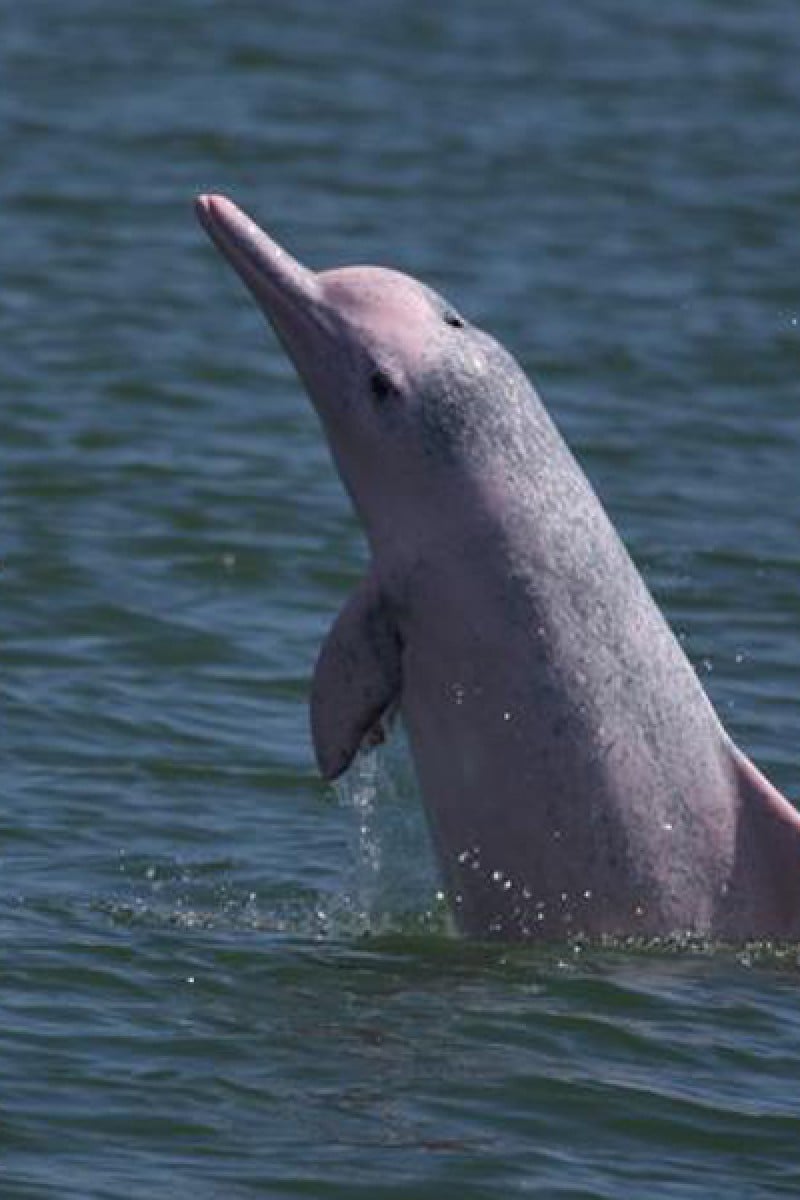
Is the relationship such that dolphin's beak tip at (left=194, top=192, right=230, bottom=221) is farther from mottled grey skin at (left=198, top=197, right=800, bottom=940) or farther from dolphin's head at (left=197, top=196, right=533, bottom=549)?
mottled grey skin at (left=198, top=197, right=800, bottom=940)

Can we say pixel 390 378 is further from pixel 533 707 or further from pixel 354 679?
pixel 533 707

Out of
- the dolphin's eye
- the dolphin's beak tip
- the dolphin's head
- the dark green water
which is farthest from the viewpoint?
the dolphin's beak tip

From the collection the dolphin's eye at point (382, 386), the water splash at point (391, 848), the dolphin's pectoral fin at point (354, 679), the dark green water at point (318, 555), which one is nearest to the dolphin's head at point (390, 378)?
the dolphin's eye at point (382, 386)

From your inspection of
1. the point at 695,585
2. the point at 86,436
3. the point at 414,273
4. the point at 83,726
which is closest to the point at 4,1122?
the point at 83,726

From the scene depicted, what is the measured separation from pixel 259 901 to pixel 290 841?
1066 millimetres

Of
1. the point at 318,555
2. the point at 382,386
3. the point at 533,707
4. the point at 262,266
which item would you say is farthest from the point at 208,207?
the point at 318,555

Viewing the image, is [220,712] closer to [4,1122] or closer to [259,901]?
[259,901]

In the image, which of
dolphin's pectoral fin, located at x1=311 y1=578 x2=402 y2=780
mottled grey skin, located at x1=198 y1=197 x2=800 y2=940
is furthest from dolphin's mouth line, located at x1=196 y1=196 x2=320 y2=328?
dolphin's pectoral fin, located at x1=311 y1=578 x2=402 y2=780

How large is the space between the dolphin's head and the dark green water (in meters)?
1.11

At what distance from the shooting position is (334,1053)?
1413cm

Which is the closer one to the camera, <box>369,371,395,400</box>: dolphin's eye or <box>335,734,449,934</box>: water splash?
<box>369,371,395,400</box>: dolphin's eye

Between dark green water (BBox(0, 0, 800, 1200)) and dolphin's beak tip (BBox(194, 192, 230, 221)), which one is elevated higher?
dolphin's beak tip (BBox(194, 192, 230, 221))

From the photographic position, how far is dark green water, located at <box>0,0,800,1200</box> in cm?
1363

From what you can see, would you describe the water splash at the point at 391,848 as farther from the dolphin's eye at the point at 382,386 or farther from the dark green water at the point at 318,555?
the dolphin's eye at the point at 382,386
